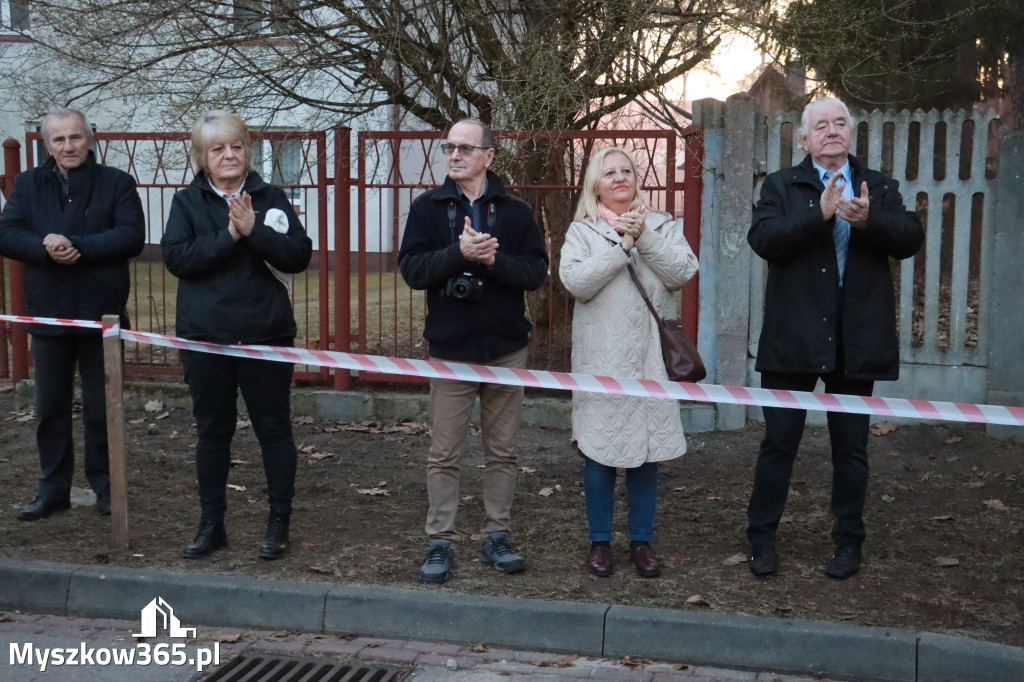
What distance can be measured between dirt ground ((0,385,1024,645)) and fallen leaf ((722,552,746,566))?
0.05ft

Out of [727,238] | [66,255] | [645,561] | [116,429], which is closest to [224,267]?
[116,429]

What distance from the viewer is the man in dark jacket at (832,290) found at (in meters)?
4.23

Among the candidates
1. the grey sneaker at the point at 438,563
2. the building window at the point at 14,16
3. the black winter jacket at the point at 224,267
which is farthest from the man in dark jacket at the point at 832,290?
the building window at the point at 14,16

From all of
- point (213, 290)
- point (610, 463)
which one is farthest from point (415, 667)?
point (213, 290)

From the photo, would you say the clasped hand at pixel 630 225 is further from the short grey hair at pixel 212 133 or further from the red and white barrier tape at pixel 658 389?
the short grey hair at pixel 212 133

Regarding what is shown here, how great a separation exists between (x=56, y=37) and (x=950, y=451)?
7.13 m

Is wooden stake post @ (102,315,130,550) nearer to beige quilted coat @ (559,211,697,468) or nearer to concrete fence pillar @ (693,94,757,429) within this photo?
beige quilted coat @ (559,211,697,468)

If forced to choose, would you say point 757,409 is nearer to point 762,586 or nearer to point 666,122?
point 666,122

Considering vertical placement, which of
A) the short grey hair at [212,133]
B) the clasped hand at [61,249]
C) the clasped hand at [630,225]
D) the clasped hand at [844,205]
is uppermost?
the short grey hair at [212,133]

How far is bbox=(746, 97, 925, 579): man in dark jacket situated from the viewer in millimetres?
4230

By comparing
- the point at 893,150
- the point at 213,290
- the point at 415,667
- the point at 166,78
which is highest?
the point at 166,78

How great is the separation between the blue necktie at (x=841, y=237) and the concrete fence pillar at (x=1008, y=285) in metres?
2.97

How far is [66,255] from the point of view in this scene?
5066 millimetres

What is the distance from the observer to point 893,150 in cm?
702
